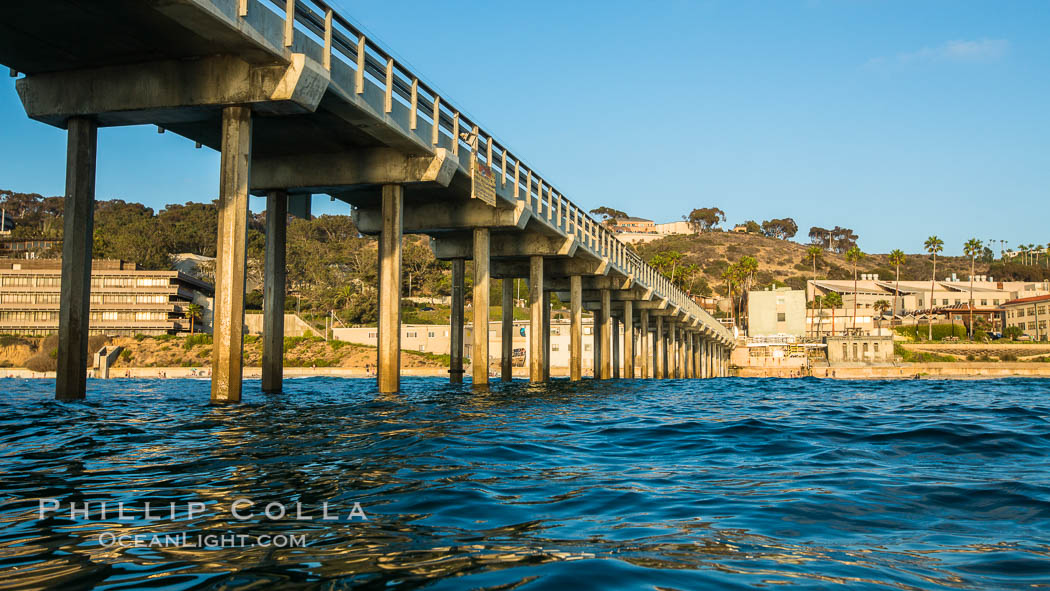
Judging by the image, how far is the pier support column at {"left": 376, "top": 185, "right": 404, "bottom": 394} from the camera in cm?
2436

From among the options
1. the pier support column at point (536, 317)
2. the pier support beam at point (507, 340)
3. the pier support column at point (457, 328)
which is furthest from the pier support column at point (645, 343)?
the pier support column at point (457, 328)

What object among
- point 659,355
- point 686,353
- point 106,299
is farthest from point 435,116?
point 106,299

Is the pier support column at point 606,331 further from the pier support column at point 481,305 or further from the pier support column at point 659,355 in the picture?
the pier support column at point 481,305

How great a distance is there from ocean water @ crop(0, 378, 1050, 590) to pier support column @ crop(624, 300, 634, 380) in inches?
1647

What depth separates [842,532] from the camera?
519 centimetres

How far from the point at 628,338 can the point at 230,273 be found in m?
42.4

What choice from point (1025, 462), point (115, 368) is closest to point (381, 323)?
point (1025, 462)

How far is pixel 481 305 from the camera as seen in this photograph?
3114 centimetres

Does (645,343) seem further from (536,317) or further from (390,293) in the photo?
(390,293)

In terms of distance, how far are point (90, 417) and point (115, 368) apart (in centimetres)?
7468

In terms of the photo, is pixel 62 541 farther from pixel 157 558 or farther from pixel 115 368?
pixel 115 368

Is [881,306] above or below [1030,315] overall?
above

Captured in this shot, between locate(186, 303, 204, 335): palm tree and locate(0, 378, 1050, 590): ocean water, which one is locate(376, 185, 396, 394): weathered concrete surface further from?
locate(186, 303, 204, 335): palm tree

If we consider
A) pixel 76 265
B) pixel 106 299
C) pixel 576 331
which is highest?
pixel 106 299
